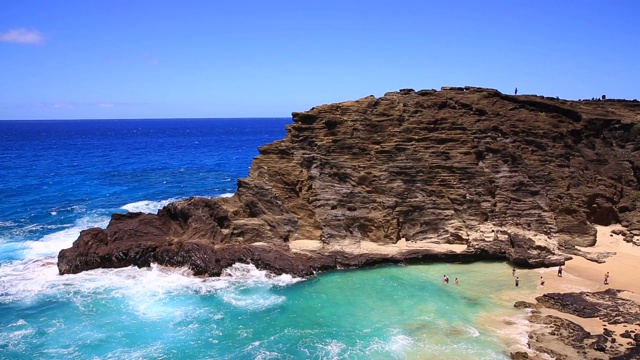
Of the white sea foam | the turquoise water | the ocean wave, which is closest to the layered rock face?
the ocean wave

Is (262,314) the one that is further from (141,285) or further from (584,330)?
(584,330)

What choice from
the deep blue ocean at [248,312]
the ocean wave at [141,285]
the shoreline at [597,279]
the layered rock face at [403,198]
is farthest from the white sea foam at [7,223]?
the shoreline at [597,279]

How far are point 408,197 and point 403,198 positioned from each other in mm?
447

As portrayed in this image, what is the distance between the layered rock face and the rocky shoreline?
0.09 metres

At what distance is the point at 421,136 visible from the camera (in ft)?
137

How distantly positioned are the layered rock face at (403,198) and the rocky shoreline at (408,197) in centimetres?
9

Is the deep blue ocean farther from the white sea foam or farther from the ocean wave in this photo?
the white sea foam

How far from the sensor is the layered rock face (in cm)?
3706

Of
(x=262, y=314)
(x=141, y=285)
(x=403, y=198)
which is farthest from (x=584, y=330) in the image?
(x=141, y=285)

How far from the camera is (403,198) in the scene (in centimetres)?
4031

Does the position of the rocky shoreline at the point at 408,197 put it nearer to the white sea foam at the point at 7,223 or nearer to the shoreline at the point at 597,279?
the shoreline at the point at 597,279

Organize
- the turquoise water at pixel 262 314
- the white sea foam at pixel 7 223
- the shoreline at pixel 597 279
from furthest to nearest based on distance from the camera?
the white sea foam at pixel 7 223 → the shoreline at pixel 597 279 → the turquoise water at pixel 262 314

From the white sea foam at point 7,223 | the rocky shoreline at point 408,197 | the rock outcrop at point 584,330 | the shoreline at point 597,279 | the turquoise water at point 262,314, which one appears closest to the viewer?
the rock outcrop at point 584,330

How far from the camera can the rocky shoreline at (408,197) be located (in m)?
37.0
